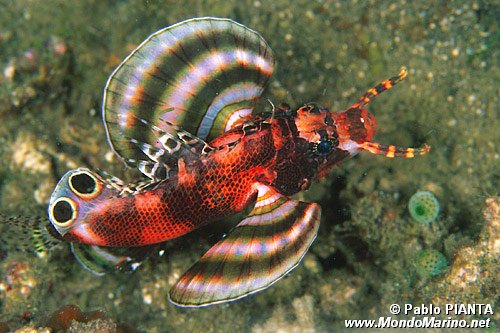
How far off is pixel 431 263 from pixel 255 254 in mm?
1972

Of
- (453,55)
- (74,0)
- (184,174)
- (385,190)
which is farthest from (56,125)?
(453,55)

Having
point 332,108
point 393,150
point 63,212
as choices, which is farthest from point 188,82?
point 332,108

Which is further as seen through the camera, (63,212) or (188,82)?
(188,82)

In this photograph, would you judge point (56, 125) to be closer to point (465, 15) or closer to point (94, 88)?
point (94, 88)

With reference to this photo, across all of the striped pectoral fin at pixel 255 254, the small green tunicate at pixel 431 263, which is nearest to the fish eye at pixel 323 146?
the striped pectoral fin at pixel 255 254

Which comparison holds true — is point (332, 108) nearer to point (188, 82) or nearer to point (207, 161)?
point (188, 82)

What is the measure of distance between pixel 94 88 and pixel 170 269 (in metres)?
2.57

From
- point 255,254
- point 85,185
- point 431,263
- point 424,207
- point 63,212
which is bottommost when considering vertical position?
point 431,263

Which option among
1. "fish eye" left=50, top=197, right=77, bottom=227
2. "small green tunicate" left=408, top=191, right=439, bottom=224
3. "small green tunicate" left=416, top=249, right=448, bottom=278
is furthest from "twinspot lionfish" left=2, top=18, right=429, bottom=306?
"small green tunicate" left=416, top=249, right=448, bottom=278

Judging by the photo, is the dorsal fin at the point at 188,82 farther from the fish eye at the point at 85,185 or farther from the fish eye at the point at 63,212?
the fish eye at the point at 63,212

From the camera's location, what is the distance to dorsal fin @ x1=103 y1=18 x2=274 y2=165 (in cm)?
324

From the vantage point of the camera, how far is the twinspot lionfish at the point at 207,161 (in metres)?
3.17

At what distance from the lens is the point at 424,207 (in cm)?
418

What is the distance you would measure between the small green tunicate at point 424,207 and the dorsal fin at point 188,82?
2106 millimetres
